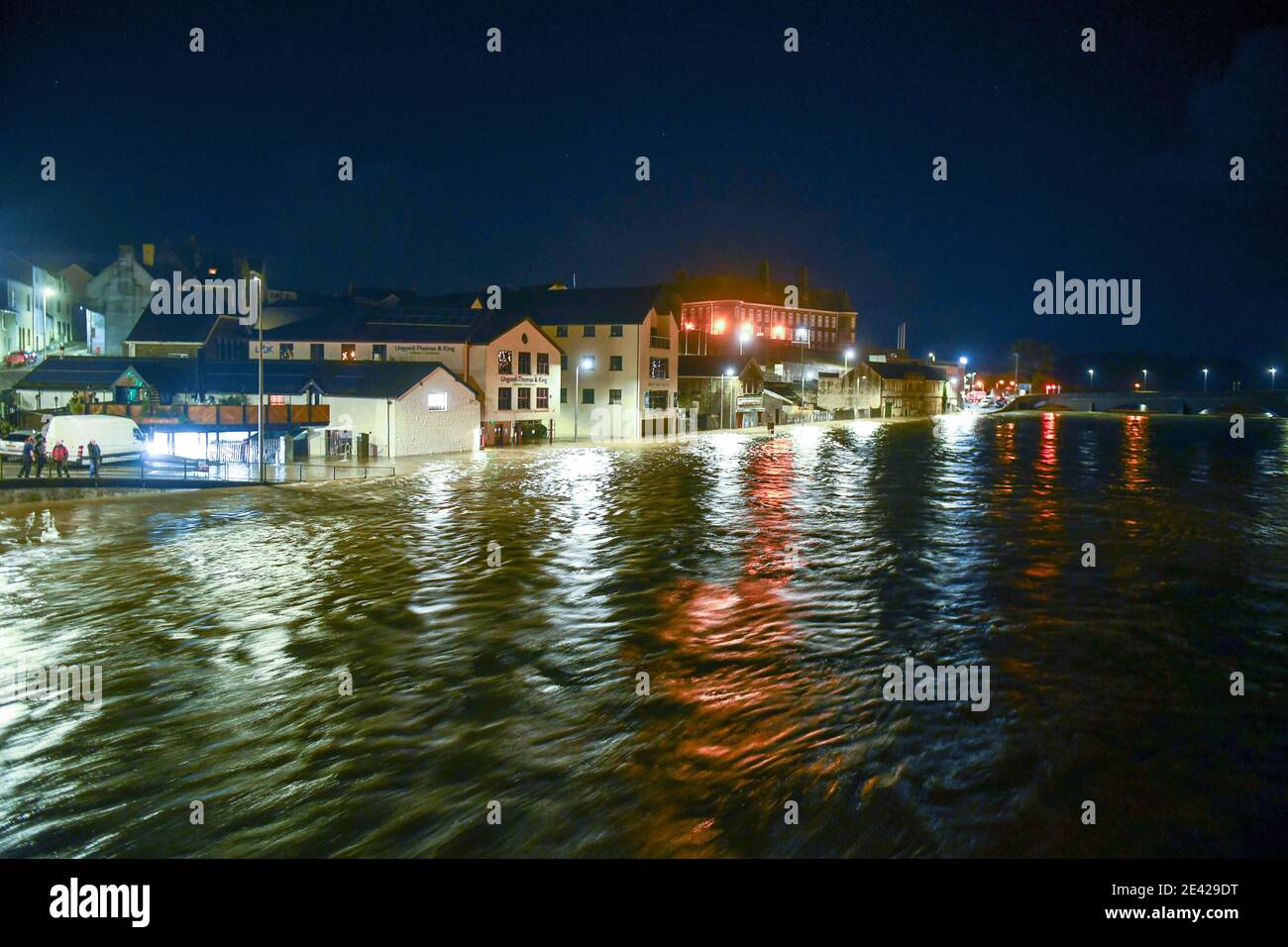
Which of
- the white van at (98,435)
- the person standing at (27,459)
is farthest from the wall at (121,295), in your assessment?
the person standing at (27,459)

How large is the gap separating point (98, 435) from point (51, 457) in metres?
2.26

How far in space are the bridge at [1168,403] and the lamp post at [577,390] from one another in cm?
10137

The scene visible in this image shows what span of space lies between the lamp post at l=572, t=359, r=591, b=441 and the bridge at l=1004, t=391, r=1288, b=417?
101m

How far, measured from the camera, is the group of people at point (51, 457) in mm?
32219

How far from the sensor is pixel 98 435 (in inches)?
1389

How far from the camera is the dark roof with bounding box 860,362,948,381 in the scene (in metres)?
121

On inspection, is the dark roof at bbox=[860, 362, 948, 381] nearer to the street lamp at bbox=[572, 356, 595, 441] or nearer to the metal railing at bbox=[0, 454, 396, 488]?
the street lamp at bbox=[572, 356, 595, 441]

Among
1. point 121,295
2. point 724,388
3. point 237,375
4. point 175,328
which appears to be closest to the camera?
point 237,375

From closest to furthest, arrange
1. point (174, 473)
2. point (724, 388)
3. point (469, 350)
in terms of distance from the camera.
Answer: point (174, 473), point (469, 350), point (724, 388)

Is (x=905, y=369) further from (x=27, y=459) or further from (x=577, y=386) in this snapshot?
(x=27, y=459)

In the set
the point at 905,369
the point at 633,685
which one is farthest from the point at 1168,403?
the point at 633,685
